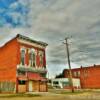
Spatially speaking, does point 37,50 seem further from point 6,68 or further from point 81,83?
point 81,83

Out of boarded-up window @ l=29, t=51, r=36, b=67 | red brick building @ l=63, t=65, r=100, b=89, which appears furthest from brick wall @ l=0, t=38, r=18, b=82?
red brick building @ l=63, t=65, r=100, b=89

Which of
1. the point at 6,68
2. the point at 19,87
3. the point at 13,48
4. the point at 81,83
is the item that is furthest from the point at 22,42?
the point at 81,83

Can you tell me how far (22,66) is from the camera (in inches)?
1647

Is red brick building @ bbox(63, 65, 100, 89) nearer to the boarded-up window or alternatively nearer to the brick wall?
the boarded-up window

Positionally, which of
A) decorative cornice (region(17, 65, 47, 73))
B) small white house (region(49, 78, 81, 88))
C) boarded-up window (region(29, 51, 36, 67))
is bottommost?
small white house (region(49, 78, 81, 88))

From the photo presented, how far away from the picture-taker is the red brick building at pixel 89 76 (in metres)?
76.9

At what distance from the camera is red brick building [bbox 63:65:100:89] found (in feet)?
252

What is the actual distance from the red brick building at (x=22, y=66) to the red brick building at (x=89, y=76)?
34175mm

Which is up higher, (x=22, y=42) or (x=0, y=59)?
(x=22, y=42)

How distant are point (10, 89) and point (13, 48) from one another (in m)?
7.93

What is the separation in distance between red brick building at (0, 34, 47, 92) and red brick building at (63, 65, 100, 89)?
34.2 m

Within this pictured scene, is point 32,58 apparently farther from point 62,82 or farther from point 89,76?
point 89,76

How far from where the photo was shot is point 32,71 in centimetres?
4438

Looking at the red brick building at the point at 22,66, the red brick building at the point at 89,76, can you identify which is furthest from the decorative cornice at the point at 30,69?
the red brick building at the point at 89,76
